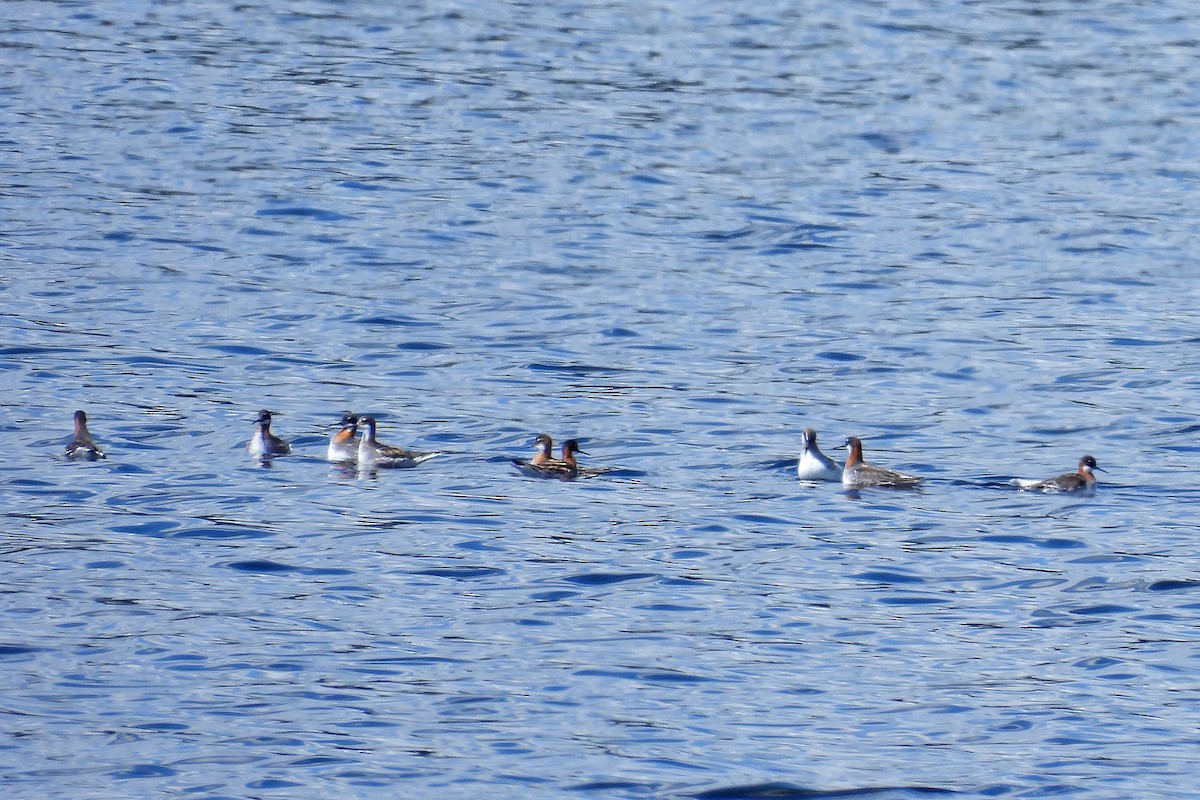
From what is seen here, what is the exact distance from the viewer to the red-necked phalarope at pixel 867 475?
19.4 meters

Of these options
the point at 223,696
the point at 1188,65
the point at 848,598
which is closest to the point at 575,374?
the point at 848,598

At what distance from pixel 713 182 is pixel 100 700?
68.7 ft

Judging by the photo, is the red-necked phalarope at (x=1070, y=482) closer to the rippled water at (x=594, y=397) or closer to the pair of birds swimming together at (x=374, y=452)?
the rippled water at (x=594, y=397)

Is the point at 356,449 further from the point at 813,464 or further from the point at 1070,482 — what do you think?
the point at 1070,482

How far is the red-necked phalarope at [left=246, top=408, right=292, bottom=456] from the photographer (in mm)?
20000

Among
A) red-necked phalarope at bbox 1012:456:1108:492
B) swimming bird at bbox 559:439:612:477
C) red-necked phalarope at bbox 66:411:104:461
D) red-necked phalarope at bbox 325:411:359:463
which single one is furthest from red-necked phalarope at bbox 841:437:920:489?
red-necked phalarope at bbox 66:411:104:461

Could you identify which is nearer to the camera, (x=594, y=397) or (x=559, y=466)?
(x=559, y=466)

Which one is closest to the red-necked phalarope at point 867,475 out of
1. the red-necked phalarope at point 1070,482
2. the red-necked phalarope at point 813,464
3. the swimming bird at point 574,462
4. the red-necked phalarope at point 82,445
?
the red-necked phalarope at point 813,464

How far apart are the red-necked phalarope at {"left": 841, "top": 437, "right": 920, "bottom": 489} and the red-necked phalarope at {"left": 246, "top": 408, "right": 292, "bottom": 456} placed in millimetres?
5427

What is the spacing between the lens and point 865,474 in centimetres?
1961

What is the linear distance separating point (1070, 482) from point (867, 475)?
6.12 feet

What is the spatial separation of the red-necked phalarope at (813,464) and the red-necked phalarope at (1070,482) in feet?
5.59

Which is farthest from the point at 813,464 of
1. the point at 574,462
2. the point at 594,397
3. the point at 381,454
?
the point at 381,454

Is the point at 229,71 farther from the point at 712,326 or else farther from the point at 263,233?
the point at 712,326
